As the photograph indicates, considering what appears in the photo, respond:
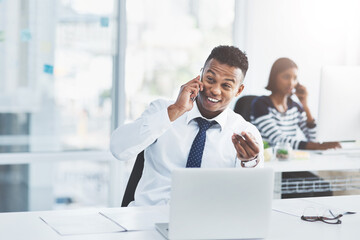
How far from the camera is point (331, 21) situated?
5160 millimetres

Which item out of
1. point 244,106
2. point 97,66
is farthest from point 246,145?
point 97,66

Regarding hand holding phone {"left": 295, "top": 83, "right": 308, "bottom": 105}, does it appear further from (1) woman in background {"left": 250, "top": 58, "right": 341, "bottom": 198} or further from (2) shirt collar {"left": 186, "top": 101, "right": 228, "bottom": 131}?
(2) shirt collar {"left": 186, "top": 101, "right": 228, "bottom": 131}

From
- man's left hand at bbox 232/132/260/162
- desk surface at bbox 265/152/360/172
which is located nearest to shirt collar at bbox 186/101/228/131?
man's left hand at bbox 232/132/260/162

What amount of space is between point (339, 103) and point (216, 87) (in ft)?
2.63

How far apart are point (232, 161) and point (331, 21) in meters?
3.02

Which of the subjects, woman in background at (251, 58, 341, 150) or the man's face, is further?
woman in background at (251, 58, 341, 150)

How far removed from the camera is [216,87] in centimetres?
252

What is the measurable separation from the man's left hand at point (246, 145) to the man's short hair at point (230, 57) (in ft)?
1.62

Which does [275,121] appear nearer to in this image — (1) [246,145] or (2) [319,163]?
(2) [319,163]

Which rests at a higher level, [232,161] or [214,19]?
[214,19]

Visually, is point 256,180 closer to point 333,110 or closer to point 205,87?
point 205,87

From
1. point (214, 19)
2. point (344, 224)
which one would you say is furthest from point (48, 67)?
point (344, 224)

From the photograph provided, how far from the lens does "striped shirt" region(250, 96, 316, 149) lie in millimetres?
4148

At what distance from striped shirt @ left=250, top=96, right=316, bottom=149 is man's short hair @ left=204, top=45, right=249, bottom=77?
61.7 inches
